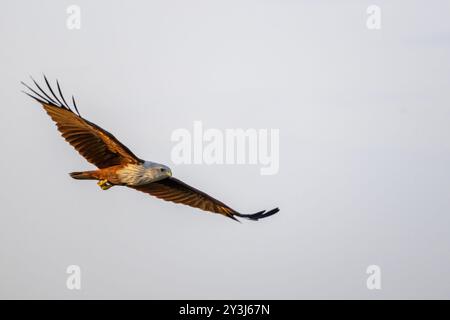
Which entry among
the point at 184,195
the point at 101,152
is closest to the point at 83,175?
the point at 101,152

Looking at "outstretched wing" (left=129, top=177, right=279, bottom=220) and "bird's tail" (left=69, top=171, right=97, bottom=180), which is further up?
"bird's tail" (left=69, top=171, right=97, bottom=180)

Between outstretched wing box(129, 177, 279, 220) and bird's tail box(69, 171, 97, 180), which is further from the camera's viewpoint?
outstretched wing box(129, 177, 279, 220)

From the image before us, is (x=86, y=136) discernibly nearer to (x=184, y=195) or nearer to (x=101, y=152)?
(x=101, y=152)

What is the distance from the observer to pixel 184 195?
668 inches

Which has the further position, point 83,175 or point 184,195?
point 184,195

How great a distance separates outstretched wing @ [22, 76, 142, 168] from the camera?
15195mm

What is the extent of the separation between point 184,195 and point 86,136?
229 centimetres

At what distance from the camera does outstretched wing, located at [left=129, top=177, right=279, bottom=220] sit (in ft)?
55.0

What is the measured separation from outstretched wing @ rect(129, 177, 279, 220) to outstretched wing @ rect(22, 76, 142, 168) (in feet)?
3.58

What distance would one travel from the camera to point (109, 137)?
15.3 meters

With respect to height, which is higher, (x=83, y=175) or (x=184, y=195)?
(x=83, y=175)

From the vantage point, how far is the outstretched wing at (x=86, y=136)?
1520 centimetres
